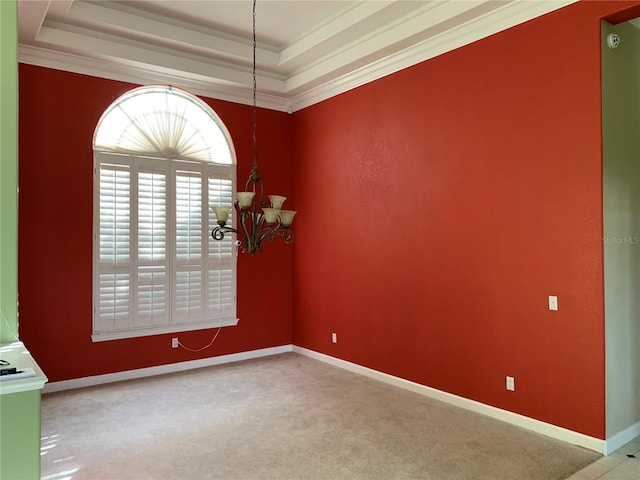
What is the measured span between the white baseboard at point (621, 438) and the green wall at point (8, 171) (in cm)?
366

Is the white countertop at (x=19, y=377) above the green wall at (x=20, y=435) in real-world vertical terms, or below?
above

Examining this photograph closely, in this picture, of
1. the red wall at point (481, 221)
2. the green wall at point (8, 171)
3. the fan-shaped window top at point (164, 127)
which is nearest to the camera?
the green wall at point (8, 171)

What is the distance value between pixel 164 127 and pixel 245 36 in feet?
4.35

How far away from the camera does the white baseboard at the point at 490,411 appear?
10.8 ft

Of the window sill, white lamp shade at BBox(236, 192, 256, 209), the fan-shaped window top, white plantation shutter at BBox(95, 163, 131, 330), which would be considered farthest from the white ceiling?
the window sill

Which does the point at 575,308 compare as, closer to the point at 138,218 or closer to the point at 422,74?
the point at 422,74

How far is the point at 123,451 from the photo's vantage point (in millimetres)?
3258

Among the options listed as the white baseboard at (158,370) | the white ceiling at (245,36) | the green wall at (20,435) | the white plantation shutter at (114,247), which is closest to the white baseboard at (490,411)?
the white baseboard at (158,370)

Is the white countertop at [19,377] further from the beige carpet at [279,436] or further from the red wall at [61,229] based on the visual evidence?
the red wall at [61,229]

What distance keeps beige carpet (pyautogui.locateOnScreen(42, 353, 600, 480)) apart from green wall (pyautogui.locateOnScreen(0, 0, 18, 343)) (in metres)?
1.31

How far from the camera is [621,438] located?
10.9 ft

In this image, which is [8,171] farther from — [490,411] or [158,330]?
[490,411]

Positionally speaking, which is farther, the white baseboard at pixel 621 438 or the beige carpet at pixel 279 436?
the white baseboard at pixel 621 438

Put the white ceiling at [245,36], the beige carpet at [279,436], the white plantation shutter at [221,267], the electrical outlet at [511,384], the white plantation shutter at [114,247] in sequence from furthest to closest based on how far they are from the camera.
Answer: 1. the white plantation shutter at [221,267]
2. the white plantation shutter at [114,247]
3. the white ceiling at [245,36]
4. the electrical outlet at [511,384]
5. the beige carpet at [279,436]
